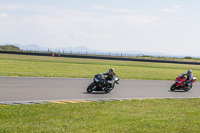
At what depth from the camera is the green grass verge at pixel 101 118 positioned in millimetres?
7242

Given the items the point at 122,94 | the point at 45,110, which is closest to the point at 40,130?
the point at 45,110

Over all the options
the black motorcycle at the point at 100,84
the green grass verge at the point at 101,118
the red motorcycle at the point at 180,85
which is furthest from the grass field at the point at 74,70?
the green grass verge at the point at 101,118

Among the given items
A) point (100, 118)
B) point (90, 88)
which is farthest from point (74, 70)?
point (100, 118)

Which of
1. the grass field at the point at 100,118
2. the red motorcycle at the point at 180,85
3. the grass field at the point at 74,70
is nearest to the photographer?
the grass field at the point at 100,118

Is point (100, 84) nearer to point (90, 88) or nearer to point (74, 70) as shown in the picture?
point (90, 88)

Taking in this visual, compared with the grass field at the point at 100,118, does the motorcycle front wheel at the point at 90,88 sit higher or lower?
higher

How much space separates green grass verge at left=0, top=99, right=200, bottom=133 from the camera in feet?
23.8

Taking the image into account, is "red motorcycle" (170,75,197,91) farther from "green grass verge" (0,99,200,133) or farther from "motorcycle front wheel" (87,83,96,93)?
"green grass verge" (0,99,200,133)

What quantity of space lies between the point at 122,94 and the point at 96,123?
21.3 feet

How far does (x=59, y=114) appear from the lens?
8.73 meters

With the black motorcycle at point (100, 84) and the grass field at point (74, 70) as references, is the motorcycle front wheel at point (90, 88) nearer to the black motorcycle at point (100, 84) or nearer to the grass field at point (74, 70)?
the black motorcycle at point (100, 84)

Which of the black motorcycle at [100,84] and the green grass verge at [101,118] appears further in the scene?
the black motorcycle at [100,84]

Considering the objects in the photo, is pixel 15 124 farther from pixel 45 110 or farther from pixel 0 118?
pixel 45 110

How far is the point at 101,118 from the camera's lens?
8328mm
